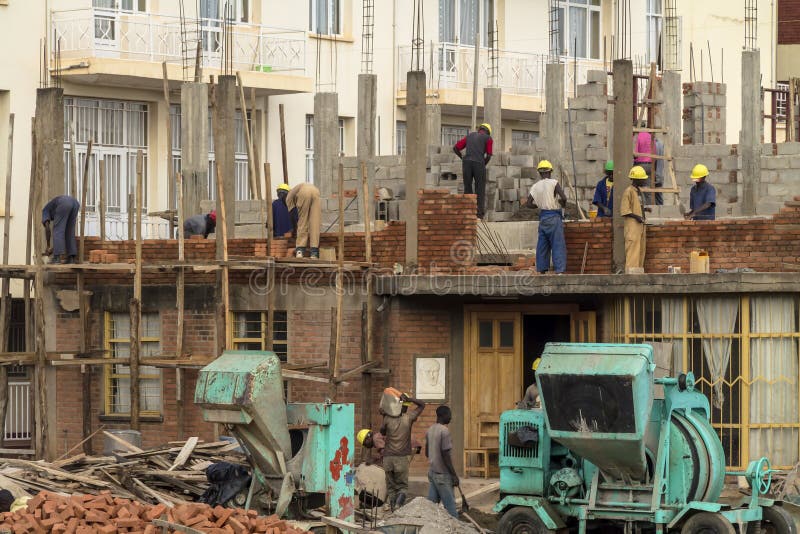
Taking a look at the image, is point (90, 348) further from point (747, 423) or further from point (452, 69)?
point (452, 69)

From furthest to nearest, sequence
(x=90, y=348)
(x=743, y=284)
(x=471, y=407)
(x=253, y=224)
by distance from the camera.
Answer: (x=253, y=224)
(x=90, y=348)
(x=471, y=407)
(x=743, y=284)

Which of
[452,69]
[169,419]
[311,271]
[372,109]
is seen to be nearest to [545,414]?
[311,271]

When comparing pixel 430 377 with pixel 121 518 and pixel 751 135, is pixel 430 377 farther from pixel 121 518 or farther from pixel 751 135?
pixel 751 135

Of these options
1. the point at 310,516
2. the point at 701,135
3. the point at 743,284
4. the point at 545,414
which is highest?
the point at 701,135

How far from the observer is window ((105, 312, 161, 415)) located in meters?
25.4

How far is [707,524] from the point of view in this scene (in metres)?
17.8

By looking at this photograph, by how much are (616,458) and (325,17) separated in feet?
65.3

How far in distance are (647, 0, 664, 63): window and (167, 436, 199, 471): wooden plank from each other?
22.3 metres

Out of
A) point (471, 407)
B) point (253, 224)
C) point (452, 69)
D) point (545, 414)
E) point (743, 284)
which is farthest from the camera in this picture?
point (452, 69)

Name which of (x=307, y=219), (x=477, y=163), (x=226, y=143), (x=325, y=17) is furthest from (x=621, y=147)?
(x=325, y=17)

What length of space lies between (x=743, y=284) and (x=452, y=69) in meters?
17.0

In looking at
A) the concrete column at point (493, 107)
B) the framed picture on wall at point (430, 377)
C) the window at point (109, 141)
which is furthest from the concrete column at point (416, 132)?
the window at point (109, 141)

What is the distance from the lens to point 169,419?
81.8 ft

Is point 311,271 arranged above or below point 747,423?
above
